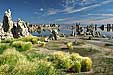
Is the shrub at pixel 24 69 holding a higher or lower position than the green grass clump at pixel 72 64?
higher

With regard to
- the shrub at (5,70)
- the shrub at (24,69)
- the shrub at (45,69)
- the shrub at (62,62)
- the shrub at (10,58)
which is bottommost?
the shrub at (62,62)

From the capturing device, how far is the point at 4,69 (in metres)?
24.7

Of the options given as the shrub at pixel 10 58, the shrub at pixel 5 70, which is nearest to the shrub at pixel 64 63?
the shrub at pixel 10 58

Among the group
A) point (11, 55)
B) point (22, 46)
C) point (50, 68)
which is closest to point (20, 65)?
point (50, 68)

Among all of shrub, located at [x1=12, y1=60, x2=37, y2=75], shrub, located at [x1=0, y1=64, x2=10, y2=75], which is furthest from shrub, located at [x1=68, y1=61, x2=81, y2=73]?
shrub, located at [x1=0, y1=64, x2=10, y2=75]

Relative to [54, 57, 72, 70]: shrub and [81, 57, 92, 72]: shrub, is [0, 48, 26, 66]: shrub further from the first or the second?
[81, 57, 92, 72]: shrub

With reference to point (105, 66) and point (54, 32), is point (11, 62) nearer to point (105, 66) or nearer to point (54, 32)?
point (105, 66)

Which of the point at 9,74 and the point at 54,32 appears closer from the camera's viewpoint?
the point at 9,74

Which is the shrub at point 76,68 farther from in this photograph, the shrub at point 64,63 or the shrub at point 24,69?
the shrub at point 24,69

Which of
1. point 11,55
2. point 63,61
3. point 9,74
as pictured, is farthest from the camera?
point 63,61

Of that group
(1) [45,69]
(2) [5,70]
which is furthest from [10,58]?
(2) [5,70]

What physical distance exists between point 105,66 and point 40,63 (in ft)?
38.0

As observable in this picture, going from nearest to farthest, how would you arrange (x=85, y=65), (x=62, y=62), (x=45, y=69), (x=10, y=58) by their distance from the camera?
(x=45, y=69), (x=10, y=58), (x=62, y=62), (x=85, y=65)

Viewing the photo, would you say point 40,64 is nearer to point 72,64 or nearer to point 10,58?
point 10,58
